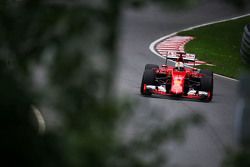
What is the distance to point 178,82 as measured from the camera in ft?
58.3

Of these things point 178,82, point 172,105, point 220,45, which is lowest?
point 172,105

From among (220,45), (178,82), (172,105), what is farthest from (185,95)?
(220,45)

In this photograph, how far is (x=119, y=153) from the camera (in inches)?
193

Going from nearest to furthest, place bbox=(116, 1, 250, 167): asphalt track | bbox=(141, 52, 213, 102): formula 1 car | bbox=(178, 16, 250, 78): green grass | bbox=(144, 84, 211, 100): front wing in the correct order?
bbox=(116, 1, 250, 167): asphalt track < bbox=(141, 52, 213, 102): formula 1 car < bbox=(144, 84, 211, 100): front wing < bbox=(178, 16, 250, 78): green grass

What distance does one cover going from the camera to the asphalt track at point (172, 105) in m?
5.81

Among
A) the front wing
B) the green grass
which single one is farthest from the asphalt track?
the green grass

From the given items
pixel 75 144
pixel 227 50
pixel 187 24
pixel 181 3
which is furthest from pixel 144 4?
pixel 187 24

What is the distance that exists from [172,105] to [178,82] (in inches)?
20.8

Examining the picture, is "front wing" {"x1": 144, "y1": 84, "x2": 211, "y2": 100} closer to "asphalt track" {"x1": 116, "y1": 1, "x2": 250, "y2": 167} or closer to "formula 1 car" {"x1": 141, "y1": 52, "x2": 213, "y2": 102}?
"formula 1 car" {"x1": 141, "y1": 52, "x2": 213, "y2": 102}

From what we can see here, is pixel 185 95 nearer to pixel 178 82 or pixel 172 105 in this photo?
pixel 178 82

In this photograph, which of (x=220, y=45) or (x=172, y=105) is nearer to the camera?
(x=172, y=105)

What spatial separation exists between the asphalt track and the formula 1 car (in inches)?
6.7

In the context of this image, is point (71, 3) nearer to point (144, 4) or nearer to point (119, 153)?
point (144, 4)

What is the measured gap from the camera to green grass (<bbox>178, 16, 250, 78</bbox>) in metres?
24.7
